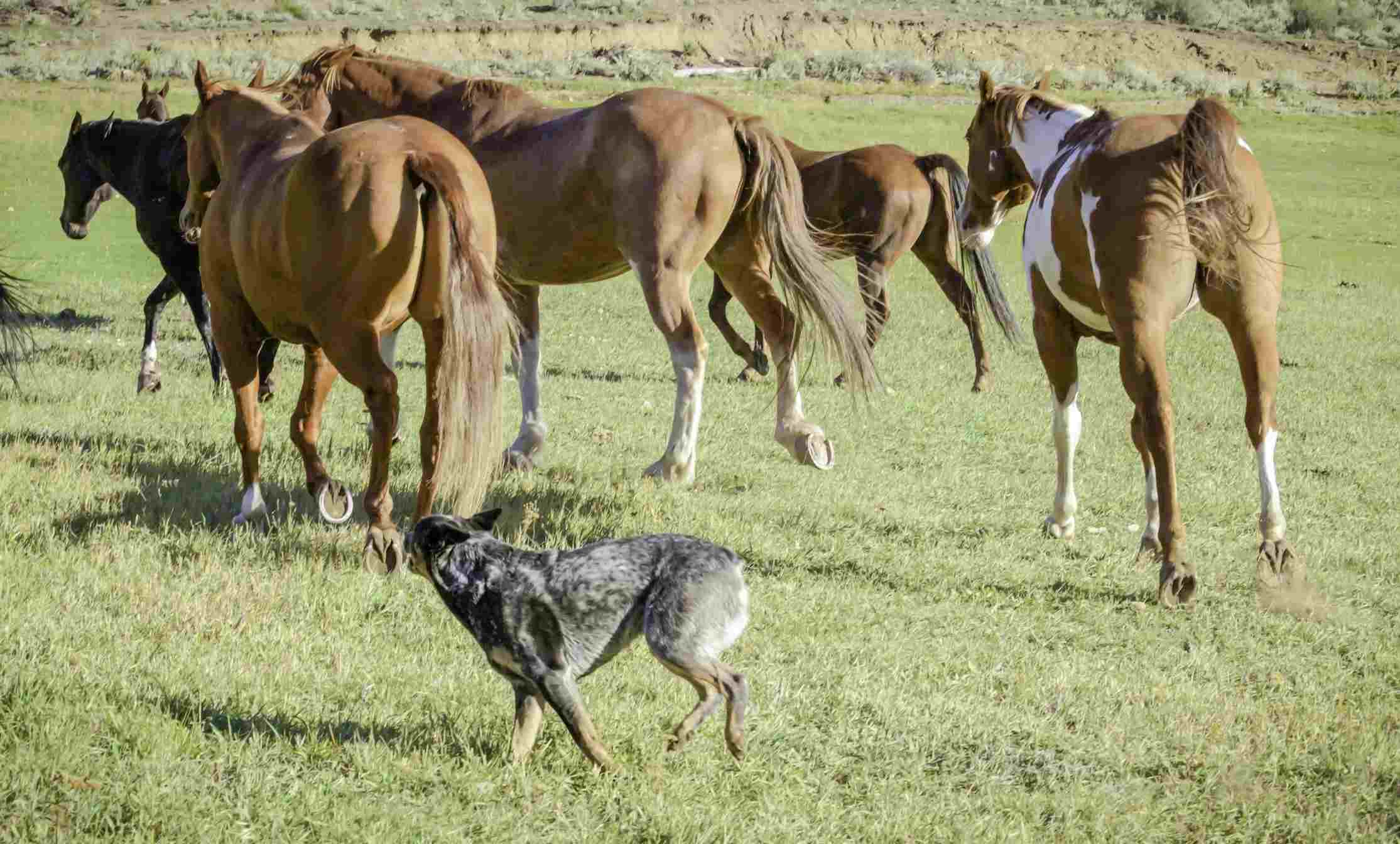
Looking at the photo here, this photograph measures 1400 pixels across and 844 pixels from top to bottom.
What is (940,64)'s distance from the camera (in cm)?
5897

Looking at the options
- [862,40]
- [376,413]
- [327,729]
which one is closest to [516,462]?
[376,413]

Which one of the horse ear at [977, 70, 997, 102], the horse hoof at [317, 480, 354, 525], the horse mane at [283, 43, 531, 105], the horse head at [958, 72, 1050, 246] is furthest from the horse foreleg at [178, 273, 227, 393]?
the horse ear at [977, 70, 997, 102]

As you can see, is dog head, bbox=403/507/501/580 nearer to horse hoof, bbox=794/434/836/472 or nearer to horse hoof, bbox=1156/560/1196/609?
horse hoof, bbox=1156/560/1196/609

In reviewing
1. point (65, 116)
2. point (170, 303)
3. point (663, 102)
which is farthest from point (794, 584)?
point (65, 116)

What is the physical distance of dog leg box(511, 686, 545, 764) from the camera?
3.98 meters

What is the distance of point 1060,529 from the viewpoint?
7410 mm

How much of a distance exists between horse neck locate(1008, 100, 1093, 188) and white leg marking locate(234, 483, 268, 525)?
4.54 metres

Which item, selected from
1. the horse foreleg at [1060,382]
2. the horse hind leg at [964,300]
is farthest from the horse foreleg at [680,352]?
the horse hind leg at [964,300]

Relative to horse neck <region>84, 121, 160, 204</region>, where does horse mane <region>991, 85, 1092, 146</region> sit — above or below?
above

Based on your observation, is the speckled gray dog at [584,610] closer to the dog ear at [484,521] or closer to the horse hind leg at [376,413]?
the dog ear at [484,521]

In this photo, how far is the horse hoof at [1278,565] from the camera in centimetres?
607

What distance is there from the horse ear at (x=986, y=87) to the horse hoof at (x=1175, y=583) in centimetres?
327

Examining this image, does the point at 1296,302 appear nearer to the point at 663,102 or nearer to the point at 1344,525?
the point at 1344,525

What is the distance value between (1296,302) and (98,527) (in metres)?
17.7
